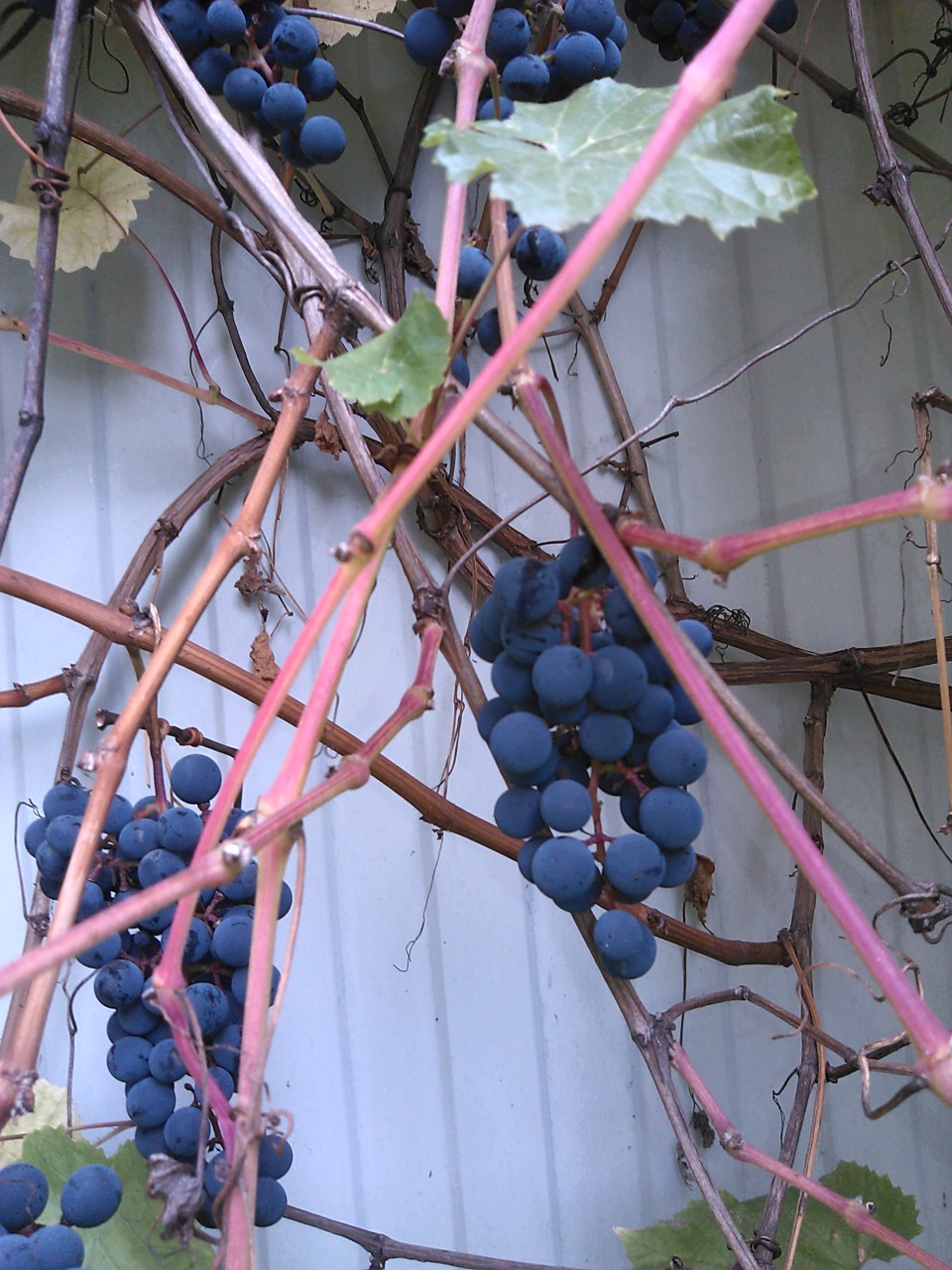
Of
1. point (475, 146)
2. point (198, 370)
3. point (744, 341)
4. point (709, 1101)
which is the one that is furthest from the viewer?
point (744, 341)

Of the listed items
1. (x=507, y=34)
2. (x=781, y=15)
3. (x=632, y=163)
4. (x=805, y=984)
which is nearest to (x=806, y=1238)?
(x=805, y=984)

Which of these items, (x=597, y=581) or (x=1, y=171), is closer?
(x=597, y=581)

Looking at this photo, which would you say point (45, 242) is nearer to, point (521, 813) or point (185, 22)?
point (185, 22)

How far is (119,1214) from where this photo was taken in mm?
603

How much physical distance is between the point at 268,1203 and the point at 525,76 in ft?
2.29

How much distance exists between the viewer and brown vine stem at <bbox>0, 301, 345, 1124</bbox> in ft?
1.34

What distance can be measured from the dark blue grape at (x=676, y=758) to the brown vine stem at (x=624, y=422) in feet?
1.81

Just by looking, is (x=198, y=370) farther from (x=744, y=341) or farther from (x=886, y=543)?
(x=886, y=543)

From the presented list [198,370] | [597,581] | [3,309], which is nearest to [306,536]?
[198,370]

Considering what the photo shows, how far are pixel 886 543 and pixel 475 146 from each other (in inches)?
33.5

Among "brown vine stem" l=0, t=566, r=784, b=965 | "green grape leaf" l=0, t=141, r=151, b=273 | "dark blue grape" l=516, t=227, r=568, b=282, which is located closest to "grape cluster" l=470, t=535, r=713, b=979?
"brown vine stem" l=0, t=566, r=784, b=965

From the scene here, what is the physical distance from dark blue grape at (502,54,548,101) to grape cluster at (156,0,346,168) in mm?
115

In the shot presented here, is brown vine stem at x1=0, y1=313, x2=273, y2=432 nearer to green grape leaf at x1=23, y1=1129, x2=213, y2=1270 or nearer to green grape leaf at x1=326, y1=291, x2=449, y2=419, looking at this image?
green grape leaf at x1=326, y1=291, x2=449, y2=419

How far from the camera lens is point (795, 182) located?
371mm
